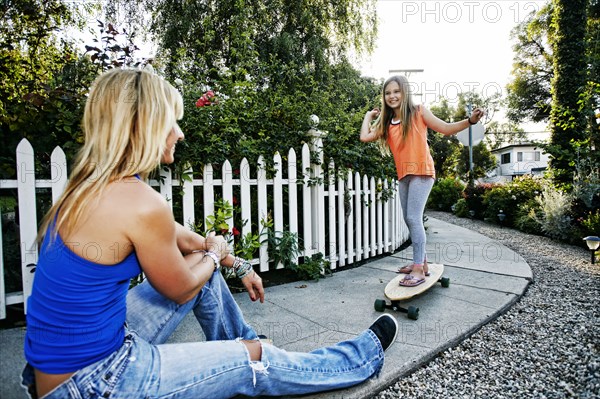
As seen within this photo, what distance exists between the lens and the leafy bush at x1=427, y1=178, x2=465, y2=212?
13.9m

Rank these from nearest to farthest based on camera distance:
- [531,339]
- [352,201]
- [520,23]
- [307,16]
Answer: [531,339] < [352,201] < [307,16] < [520,23]

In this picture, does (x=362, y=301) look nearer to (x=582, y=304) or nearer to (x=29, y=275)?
(x=582, y=304)

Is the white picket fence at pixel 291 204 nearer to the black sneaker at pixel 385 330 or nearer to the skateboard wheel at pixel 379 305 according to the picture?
the skateboard wheel at pixel 379 305

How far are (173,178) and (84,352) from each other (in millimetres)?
2032

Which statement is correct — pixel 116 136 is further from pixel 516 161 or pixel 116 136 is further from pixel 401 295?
pixel 516 161

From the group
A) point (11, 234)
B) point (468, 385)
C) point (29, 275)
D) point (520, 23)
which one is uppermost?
point (520, 23)

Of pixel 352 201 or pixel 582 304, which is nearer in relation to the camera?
pixel 582 304

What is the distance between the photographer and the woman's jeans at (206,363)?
3.46 feet

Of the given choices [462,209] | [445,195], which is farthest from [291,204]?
[445,195]

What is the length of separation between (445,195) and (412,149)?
11985 mm

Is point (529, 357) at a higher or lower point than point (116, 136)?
lower

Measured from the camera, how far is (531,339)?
7.53 ft

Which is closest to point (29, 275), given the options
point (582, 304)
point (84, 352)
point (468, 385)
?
point (84, 352)

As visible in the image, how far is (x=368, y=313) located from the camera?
103 inches
